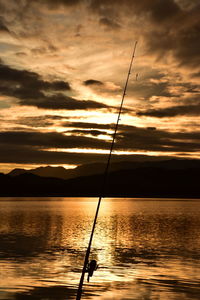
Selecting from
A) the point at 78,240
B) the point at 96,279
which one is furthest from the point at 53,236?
the point at 96,279

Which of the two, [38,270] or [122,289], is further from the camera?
[38,270]

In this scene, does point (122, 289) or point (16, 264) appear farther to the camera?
point (16, 264)

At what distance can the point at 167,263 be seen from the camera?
30.3 m

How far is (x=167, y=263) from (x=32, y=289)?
460 inches

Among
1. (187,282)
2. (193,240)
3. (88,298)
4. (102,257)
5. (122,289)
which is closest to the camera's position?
(88,298)

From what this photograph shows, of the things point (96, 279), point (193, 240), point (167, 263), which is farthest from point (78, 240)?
point (96, 279)

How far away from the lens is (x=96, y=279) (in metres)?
24.2

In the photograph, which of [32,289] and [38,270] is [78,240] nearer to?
[38,270]

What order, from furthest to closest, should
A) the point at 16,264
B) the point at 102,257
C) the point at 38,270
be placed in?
the point at 102,257 → the point at 16,264 → the point at 38,270

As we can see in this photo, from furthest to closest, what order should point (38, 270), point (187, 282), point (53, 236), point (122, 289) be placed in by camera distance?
point (53, 236) → point (38, 270) → point (187, 282) → point (122, 289)

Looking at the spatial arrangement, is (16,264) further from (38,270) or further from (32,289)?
(32,289)

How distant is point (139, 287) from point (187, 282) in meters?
2.93

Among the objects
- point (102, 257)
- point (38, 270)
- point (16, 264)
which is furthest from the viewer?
point (102, 257)

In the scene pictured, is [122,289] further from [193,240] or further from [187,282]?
[193,240]
